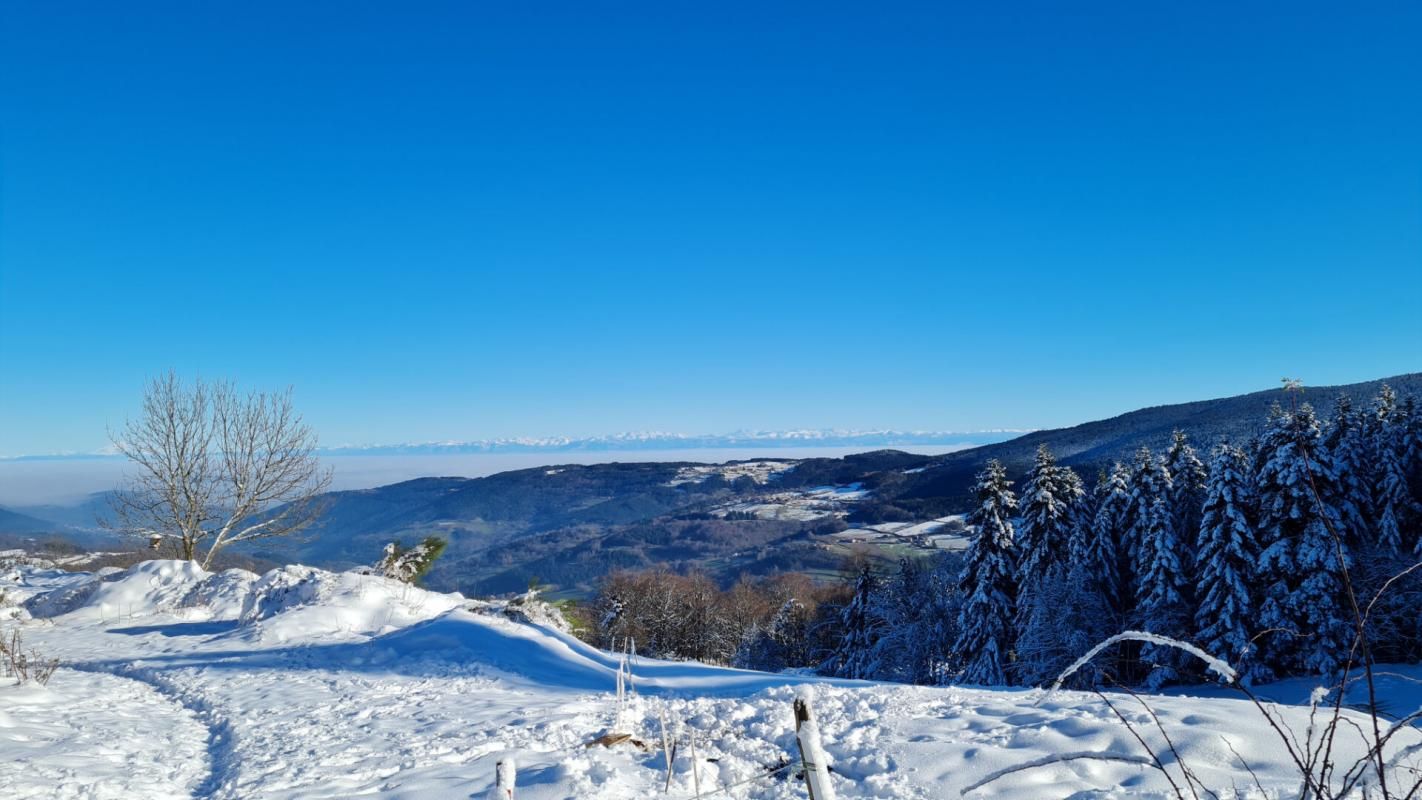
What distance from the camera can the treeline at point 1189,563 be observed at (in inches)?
900

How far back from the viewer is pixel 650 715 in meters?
8.16

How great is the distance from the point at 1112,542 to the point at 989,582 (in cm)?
506

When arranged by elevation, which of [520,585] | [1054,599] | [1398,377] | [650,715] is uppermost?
[1398,377]

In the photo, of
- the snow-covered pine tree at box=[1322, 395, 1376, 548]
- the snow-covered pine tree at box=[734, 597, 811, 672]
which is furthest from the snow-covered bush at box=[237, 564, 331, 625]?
the snow-covered pine tree at box=[734, 597, 811, 672]

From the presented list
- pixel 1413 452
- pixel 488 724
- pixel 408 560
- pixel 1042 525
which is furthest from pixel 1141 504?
pixel 488 724

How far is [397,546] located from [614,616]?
23671mm

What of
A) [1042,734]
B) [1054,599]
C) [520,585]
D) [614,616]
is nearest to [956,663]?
[1054,599]

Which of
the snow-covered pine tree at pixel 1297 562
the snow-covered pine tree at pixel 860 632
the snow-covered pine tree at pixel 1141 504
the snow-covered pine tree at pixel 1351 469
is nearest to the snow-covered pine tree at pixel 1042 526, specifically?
the snow-covered pine tree at pixel 1141 504

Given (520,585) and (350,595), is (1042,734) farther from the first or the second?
(520,585)

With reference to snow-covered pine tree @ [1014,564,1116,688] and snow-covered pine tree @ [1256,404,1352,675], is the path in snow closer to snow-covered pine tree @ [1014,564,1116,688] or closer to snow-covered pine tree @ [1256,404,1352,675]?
snow-covered pine tree @ [1014,564,1116,688]

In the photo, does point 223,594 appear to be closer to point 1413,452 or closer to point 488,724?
point 488,724

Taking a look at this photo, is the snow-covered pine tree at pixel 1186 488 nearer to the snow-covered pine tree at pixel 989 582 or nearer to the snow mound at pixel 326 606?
the snow-covered pine tree at pixel 989 582

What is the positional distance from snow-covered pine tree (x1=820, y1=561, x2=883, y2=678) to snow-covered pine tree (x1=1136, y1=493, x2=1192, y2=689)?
38.1ft

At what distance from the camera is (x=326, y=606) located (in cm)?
A: 1438
